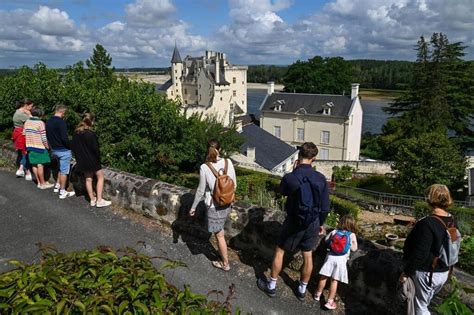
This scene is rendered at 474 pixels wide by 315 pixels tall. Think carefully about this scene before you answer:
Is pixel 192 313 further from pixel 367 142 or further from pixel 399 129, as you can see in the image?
pixel 367 142

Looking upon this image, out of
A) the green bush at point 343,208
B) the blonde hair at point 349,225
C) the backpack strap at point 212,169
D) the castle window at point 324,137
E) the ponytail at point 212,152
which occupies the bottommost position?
→ the green bush at point 343,208

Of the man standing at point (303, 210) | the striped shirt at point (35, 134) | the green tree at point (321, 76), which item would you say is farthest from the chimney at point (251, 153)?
the green tree at point (321, 76)

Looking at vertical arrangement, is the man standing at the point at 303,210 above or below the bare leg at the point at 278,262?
above

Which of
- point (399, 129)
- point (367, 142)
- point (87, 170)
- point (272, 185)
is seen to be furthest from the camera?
point (367, 142)

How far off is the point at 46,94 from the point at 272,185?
1270 centimetres

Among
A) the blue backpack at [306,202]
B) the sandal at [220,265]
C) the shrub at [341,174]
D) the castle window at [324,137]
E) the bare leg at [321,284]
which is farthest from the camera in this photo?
the castle window at [324,137]

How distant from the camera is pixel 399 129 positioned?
129 ft

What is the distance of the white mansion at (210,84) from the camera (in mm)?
58219

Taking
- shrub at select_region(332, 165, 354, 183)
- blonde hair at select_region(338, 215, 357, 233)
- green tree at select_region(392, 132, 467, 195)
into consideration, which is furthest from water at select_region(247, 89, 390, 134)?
blonde hair at select_region(338, 215, 357, 233)

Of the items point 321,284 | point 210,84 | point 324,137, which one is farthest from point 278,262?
point 210,84

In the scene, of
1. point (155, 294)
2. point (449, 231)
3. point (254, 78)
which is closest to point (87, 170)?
point (155, 294)

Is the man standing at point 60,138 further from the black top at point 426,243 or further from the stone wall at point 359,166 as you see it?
the stone wall at point 359,166

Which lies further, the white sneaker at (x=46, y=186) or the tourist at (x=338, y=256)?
the white sneaker at (x=46, y=186)

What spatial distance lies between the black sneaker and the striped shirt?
4863mm
